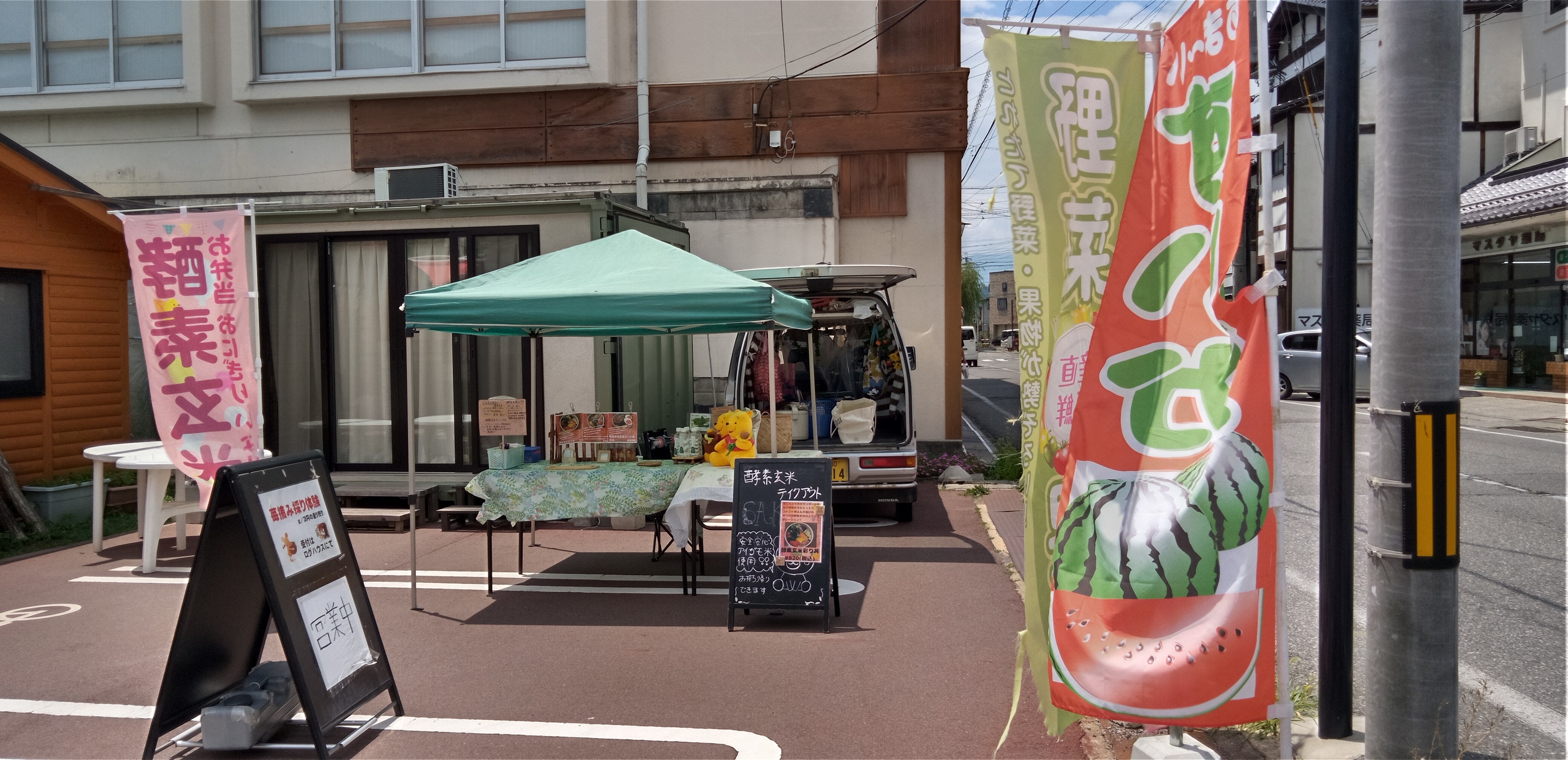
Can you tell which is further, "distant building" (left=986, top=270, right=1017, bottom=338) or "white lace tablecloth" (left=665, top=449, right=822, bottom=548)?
"distant building" (left=986, top=270, right=1017, bottom=338)

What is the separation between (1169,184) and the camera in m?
3.19

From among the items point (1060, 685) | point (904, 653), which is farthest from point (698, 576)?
point (1060, 685)

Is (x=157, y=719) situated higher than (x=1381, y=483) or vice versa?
(x=1381, y=483)

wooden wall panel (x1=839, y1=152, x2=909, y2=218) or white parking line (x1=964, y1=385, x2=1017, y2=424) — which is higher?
wooden wall panel (x1=839, y1=152, x2=909, y2=218)

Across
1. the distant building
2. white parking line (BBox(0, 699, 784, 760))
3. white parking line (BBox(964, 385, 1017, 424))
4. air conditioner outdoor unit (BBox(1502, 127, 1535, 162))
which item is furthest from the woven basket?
the distant building

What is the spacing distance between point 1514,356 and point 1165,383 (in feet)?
72.9

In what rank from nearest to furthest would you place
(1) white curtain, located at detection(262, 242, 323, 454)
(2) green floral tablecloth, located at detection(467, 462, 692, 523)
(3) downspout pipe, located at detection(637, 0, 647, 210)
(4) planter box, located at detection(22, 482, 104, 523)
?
(2) green floral tablecloth, located at detection(467, 462, 692, 523)
(4) planter box, located at detection(22, 482, 104, 523)
(1) white curtain, located at detection(262, 242, 323, 454)
(3) downspout pipe, located at detection(637, 0, 647, 210)

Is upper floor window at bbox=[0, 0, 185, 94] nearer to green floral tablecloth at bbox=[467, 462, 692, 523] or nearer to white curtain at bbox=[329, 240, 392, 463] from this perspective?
white curtain at bbox=[329, 240, 392, 463]

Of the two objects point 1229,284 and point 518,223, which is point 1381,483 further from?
point 518,223

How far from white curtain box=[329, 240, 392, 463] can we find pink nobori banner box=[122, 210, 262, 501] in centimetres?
299

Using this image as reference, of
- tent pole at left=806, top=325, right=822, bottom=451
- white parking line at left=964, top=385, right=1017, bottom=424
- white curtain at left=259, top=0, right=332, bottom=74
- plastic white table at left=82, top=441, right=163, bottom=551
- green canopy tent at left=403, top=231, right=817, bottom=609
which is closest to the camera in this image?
green canopy tent at left=403, top=231, right=817, bottom=609

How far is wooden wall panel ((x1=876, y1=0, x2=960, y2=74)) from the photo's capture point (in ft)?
38.2

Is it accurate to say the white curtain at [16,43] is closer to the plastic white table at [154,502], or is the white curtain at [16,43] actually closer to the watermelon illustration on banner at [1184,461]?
the plastic white table at [154,502]

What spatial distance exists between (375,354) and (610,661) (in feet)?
19.3
